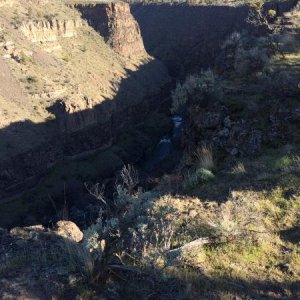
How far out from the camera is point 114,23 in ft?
326

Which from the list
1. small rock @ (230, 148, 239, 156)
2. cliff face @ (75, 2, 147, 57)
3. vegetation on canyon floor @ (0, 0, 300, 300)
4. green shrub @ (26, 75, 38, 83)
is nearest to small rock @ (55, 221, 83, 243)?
vegetation on canyon floor @ (0, 0, 300, 300)

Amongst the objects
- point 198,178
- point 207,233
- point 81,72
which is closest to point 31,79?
point 81,72

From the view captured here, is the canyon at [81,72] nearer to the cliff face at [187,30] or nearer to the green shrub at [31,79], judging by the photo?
the green shrub at [31,79]

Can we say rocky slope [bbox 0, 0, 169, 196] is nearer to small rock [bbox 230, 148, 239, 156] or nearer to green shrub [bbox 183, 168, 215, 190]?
small rock [bbox 230, 148, 239, 156]

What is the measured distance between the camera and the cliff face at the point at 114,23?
3915 inches

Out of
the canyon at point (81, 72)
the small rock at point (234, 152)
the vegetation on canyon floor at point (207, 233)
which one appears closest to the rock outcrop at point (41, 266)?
the vegetation on canyon floor at point (207, 233)

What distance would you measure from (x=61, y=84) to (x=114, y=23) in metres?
37.1

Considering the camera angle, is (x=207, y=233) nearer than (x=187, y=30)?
Yes

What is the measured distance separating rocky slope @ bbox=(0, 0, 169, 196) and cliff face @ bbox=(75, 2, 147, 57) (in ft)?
0.73

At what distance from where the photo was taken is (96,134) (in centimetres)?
6688

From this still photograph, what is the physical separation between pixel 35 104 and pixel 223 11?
61.6 m

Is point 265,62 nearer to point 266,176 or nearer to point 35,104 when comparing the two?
point 266,176

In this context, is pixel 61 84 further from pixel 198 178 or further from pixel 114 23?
pixel 198 178

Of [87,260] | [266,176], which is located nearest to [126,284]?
[87,260]
